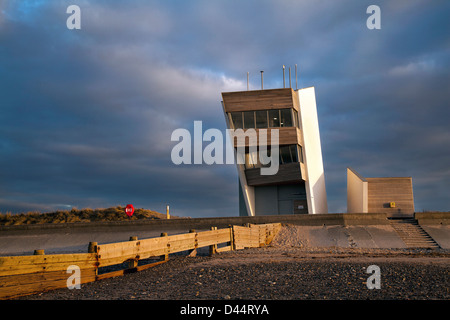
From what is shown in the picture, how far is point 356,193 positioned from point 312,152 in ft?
18.1

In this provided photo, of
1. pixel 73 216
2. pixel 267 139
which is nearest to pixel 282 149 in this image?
pixel 267 139

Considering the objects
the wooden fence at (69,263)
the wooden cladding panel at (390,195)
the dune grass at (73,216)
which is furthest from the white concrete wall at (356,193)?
the wooden fence at (69,263)

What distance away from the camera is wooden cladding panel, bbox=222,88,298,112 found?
111ft

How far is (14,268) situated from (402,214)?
98.4ft

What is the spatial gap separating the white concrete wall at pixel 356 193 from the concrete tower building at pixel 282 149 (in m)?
2.47

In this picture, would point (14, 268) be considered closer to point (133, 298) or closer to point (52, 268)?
point (52, 268)

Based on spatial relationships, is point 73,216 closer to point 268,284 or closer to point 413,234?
point 413,234

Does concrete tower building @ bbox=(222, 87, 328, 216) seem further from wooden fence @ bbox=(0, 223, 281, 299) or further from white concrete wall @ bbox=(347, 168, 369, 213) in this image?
wooden fence @ bbox=(0, 223, 281, 299)

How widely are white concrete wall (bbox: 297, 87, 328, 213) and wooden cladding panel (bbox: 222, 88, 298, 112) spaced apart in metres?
2.33

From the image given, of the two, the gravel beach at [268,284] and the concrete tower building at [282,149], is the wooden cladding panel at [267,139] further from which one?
the gravel beach at [268,284]

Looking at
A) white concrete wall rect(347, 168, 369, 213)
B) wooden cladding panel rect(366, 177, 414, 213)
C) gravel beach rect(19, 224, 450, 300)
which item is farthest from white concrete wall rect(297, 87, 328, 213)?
gravel beach rect(19, 224, 450, 300)

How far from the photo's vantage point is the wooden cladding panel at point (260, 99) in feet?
111

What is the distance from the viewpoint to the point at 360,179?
33094 millimetres
